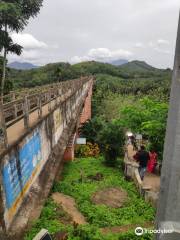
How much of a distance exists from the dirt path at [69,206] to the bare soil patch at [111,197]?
3.93 ft

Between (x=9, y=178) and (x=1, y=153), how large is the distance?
0.67m

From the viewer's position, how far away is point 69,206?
41.3 ft

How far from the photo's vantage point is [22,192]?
259 inches

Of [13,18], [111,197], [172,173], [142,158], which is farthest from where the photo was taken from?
[13,18]

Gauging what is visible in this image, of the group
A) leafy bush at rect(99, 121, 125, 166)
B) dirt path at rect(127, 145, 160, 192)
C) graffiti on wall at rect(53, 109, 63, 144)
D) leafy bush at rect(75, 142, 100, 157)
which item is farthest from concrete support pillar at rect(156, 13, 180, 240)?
leafy bush at rect(75, 142, 100, 157)

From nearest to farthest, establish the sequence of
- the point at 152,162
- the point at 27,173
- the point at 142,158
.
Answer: the point at 27,173
the point at 142,158
the point at 152,162

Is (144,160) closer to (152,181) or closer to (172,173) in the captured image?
(152,181)

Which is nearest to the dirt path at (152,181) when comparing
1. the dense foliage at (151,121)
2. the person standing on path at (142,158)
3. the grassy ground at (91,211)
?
the person standing on path at (142,158)

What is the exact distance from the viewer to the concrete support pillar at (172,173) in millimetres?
2793

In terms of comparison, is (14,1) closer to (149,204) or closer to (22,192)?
(149,204)

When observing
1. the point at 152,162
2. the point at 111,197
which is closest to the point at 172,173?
the point at 111,197

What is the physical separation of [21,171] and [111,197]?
8640 mm

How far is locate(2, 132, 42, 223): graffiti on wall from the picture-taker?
558 centimetres

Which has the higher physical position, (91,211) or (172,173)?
(172,173)
